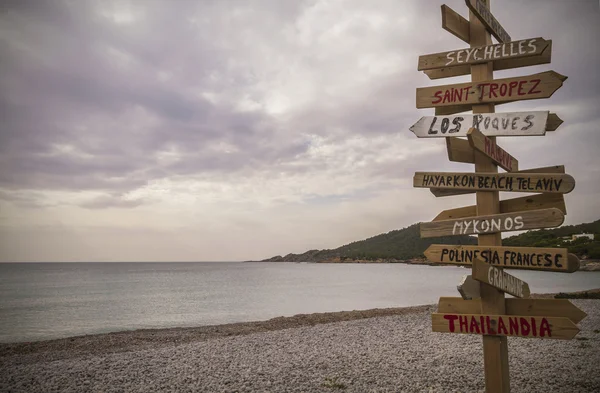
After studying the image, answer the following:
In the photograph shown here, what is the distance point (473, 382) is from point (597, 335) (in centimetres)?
795

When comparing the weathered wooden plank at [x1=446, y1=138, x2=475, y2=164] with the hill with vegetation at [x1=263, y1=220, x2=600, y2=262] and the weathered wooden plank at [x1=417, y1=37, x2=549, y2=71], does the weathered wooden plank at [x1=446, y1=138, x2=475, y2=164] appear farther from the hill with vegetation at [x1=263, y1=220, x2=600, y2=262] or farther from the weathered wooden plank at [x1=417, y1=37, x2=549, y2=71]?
the hill with vegetation at [x1=263, y1=220, x2=600, y2=262]

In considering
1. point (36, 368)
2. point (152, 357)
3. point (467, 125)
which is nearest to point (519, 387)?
point (467, 125)

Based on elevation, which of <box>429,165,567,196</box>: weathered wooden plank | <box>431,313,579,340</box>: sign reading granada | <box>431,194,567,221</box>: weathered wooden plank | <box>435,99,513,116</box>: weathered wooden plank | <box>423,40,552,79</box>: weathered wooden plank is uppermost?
<box>423,40,552,79</box>: weathered wooden plank

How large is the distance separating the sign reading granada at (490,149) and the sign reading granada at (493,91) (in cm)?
55

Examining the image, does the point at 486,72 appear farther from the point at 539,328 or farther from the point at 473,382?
the point at 473,382

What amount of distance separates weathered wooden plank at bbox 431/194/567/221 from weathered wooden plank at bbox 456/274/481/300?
0.83 m

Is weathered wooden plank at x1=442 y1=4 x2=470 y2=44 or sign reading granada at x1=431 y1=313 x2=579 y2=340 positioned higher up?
weathered wooden plank at x1=442 y1=4 x2=470 y2=44

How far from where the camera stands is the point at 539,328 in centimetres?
408

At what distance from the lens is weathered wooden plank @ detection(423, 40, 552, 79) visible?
4.53 metres

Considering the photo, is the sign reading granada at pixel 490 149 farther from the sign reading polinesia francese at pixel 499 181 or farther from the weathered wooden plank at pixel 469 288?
the weathered wooden plank at pixel 469 288

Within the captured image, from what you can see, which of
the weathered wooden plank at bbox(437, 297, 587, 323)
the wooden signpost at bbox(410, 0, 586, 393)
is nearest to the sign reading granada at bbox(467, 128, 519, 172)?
the wooden signpost at bbox(410, 0, 586, 393)

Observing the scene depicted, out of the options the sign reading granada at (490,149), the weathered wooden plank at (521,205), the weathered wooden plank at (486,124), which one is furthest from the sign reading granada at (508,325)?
the weathered wooden plank at (486,124)

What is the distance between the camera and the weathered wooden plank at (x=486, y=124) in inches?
170

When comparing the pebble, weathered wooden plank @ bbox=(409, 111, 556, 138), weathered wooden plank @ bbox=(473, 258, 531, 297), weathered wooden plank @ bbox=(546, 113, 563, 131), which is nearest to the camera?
weathered wooden plank @ bbox=(473, 258, 531, 297)
